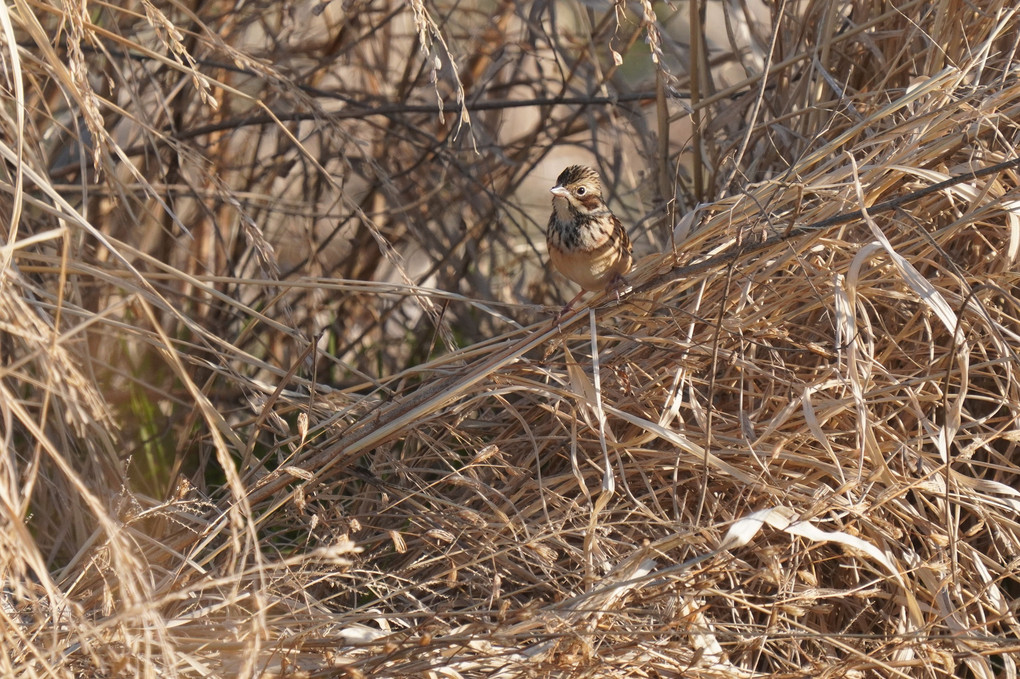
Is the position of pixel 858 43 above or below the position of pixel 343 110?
below

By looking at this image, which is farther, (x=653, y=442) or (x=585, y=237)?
(x=585, y=237)

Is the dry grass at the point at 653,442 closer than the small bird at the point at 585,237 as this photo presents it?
Yes

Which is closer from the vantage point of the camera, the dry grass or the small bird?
the dry grass

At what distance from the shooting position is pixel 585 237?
299 cm

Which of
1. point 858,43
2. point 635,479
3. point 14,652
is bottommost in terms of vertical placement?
point 635,479

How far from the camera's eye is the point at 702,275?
2180 mm

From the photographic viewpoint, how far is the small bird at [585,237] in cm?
296

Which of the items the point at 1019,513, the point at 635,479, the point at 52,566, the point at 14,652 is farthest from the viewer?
the point at 52,566

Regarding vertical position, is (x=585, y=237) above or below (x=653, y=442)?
above

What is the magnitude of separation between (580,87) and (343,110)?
96cm

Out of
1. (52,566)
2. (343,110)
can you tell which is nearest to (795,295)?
(52,566)

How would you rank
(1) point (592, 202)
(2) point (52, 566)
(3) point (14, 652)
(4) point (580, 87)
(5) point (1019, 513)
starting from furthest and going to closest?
(4) point (580, 87) → (1) point (592, 202) → (2) point (52, 566) → (5) point (1019, 513) → (3) point (14, 652)

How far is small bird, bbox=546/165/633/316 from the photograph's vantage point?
2959 mm

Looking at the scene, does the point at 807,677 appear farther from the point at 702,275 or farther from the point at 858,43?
the point at 858,43
